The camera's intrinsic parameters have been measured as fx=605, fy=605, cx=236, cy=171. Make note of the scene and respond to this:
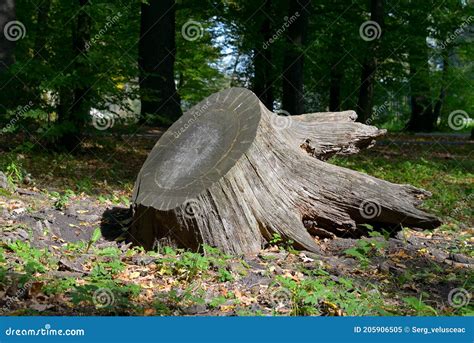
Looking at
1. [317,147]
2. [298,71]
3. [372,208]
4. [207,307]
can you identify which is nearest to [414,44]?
[298,71]

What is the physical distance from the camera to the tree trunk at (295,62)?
14.2 meters

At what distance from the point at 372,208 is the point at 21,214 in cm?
389

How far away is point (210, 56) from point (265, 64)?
12.8ft

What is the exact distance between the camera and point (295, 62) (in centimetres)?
A: 1454

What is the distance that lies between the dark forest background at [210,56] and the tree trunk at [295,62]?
0.10ft

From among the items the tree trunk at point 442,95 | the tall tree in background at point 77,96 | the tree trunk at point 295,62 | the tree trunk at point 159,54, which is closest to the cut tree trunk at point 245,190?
the tall tree in background at point 77,96

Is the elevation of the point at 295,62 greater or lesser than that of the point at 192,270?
Result: greater

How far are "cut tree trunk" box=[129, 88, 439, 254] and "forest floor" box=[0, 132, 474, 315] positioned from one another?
20cm

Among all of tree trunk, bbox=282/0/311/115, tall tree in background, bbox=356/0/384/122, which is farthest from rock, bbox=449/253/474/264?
tree trunk, bbox=282/0/311/115

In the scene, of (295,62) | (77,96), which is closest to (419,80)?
(295,62)

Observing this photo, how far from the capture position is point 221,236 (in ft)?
19.4

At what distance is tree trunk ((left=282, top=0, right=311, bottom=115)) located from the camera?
46.5 ft

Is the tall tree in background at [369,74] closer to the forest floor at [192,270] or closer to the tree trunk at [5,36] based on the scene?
the forest floor at [192,270]

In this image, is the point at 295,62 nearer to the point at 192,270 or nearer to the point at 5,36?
the point at 5,36
